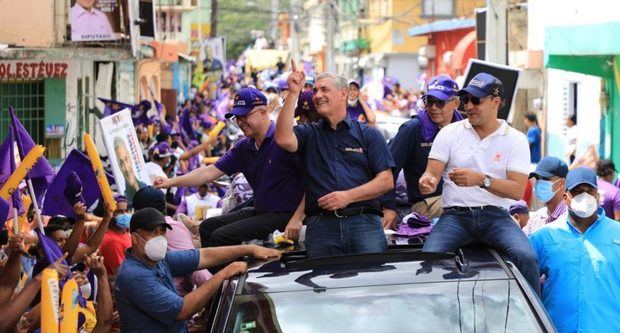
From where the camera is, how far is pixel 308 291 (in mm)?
5957

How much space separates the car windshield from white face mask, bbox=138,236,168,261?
2.98 feet

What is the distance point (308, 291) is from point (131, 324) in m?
1.21

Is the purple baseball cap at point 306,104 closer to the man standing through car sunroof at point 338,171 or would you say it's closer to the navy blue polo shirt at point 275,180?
the navy blue polo shirt at point 275,180

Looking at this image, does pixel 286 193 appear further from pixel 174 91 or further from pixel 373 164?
pixel 174 91

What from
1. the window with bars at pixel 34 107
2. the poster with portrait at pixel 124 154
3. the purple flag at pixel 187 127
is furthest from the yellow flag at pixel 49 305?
the purple flag at pixel 187 127

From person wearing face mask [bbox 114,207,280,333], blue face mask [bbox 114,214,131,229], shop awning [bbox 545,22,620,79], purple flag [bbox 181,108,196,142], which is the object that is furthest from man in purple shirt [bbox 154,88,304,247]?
purple flag [bbox 181,108,196,142]

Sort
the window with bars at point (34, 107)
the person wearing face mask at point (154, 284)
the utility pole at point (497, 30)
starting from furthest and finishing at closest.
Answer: the utility pole at point (497, 30), the window with bars at point (34, 107), the person wearing face mask at point (154, 284)

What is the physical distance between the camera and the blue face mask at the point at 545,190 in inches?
347

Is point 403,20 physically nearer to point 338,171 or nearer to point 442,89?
point 442,89

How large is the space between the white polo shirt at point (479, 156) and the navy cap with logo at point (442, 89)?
1.44m

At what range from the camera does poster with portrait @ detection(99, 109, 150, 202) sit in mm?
11374

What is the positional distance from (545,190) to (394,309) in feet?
10.7

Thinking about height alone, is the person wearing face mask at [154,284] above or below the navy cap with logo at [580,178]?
below

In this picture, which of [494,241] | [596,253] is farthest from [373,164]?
[596,253]
